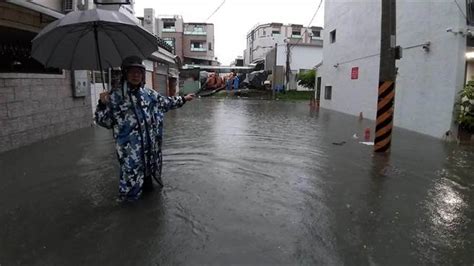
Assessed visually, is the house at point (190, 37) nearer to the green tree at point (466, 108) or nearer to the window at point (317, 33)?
the window at point (317, 33)

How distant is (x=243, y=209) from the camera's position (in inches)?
175

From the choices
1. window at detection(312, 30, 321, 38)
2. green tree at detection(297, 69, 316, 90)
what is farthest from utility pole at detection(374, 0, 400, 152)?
window at detection(312, 30, 321, 38)

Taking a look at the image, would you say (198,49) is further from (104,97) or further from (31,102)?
(104,97)

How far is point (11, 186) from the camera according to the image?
17.4 ft

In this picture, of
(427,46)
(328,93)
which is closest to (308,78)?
(328,93)

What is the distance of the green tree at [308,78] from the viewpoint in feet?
112

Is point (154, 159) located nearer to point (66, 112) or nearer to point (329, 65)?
point (66, 112)

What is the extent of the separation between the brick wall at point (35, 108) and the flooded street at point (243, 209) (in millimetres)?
390

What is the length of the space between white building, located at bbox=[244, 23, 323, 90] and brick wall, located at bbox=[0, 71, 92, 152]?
3113 centimetres

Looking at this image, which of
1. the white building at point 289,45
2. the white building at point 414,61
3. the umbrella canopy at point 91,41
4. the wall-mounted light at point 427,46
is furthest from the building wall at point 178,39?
the umbrella canopy at point 91,41

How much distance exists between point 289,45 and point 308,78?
6313 millimetres

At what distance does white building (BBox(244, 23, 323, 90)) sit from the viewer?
39781mm

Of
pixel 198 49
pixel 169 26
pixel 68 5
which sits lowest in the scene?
pixel 68 5

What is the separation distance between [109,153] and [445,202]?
5.83 metres
